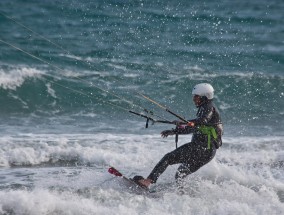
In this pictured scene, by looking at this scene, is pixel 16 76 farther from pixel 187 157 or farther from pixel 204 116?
pixel 204 116

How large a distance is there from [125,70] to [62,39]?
406 cm

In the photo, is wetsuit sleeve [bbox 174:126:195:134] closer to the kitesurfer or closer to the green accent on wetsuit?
the kitesurfer

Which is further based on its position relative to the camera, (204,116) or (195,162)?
(195,162)

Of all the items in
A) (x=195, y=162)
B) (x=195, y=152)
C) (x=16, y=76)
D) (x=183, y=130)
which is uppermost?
(x=16, y=76)

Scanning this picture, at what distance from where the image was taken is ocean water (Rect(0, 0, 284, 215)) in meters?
8.73

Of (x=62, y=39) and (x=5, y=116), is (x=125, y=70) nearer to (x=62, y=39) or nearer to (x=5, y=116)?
(x=62, y=39)

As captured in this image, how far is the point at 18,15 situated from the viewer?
1070 inches

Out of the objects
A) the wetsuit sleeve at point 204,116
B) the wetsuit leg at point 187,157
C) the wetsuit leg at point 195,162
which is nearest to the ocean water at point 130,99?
the wetsuit leg at point 195,162

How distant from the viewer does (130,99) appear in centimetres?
2009

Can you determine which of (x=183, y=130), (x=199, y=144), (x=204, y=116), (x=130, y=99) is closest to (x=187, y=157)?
(x=199, y=144)

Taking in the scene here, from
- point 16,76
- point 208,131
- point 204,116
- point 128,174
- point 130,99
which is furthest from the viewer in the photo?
point 16,76

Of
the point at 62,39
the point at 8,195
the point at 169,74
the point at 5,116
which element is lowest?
the point at 8,195

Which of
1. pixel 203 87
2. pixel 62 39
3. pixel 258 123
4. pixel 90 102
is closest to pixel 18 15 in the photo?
pixel 62 39

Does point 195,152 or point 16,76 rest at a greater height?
point 16,76
